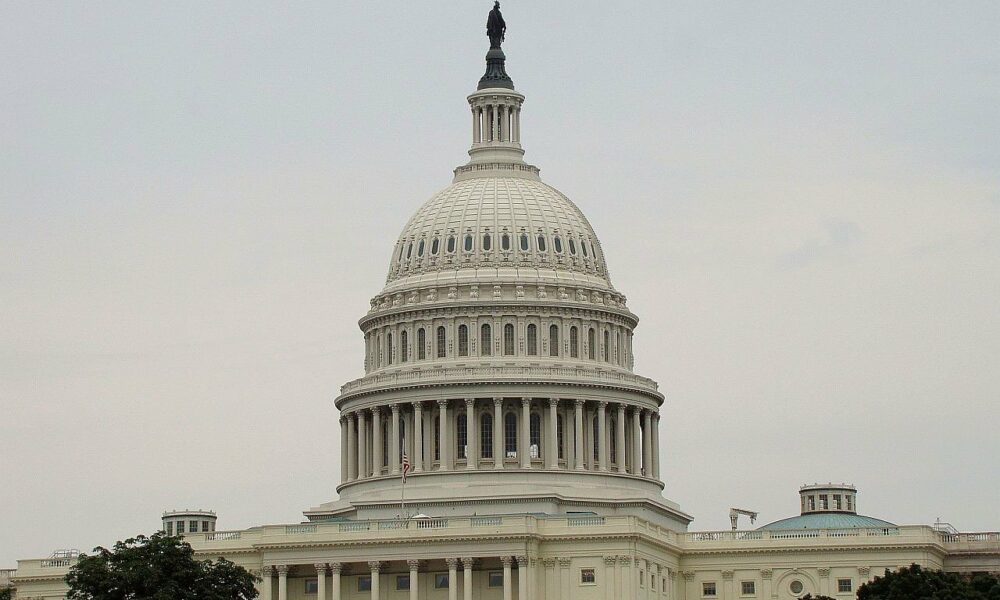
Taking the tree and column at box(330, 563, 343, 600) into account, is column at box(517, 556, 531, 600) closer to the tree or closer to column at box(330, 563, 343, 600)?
column at box(330, 563, 343, 600)

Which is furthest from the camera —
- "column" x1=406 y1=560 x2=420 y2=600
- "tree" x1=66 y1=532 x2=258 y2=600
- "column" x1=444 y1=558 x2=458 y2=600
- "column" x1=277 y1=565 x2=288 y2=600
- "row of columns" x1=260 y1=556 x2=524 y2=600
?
"column" x1=277 y1=565 x2=288 y2=600

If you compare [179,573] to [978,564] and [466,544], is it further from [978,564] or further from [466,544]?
[978,564]

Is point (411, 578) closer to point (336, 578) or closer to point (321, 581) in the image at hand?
point (336, 578)

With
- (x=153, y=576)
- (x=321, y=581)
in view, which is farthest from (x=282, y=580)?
(x=153, y=576)

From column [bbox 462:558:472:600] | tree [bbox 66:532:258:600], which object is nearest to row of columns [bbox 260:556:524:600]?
column [bbox 462:558:472:600]

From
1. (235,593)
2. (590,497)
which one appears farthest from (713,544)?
(235,593)

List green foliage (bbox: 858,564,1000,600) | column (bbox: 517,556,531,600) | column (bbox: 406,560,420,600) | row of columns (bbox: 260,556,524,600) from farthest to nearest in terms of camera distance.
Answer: column (bbox: 406,560,420,600), row of columns (bbox: 260,556,524,600), column (bbox: 517,556,531,600), green foliage (bbox: 858,564,1000,600)

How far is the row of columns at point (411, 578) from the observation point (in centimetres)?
18425

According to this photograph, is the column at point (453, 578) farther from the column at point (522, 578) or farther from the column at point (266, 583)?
the column at point (266, 583)

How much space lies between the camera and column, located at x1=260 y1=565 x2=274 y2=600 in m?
190

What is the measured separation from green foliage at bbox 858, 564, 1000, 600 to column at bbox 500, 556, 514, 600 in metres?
23.5

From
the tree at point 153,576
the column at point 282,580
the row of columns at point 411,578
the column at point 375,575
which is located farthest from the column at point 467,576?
the tree at point 153,576

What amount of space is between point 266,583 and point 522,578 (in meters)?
17.8

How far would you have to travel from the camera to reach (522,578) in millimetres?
184000
